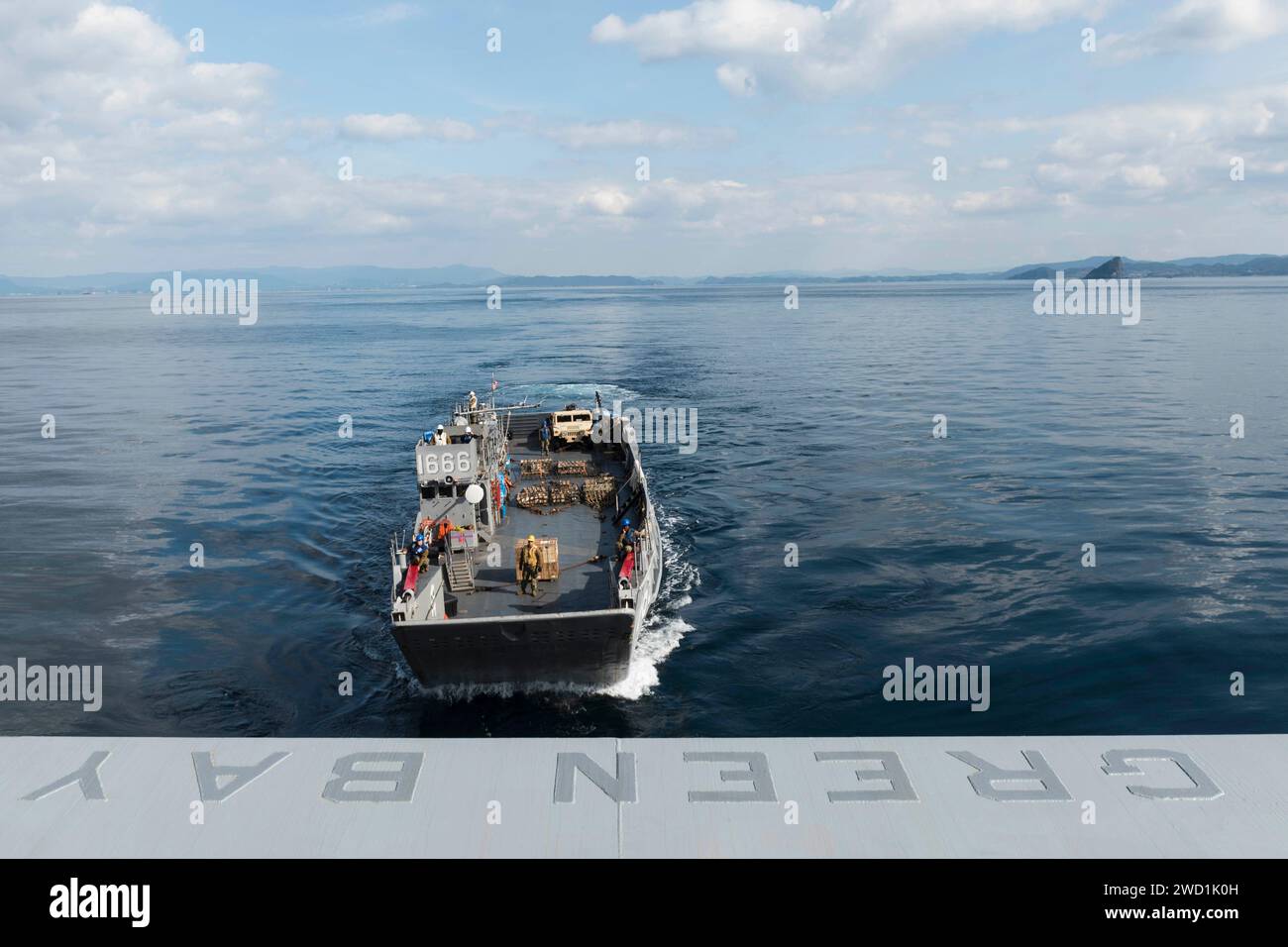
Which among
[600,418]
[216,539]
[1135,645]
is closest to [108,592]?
[216,539]

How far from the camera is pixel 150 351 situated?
13288 cm

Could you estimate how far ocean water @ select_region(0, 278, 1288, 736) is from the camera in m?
26.3

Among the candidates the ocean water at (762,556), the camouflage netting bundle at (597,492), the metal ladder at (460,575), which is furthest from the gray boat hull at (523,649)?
the camouflage netting bundle at (597,492)

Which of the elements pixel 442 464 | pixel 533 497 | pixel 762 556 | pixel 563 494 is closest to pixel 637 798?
pixel 442 464

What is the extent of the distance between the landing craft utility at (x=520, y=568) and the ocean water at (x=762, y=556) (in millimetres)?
1452

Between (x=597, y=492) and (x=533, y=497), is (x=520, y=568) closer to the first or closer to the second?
(x=597, y=492)

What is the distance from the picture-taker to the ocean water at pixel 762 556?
86.3 ft

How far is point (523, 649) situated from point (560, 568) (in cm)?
631

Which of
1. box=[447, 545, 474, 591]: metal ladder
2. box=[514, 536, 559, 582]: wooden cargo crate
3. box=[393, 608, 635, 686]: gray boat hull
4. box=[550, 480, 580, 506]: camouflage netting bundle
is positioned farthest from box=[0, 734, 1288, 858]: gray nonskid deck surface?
box=[550, 480, 580, 506]: camouflage netting bundle

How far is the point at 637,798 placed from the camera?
963 cm
